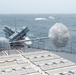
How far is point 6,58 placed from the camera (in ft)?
18.1

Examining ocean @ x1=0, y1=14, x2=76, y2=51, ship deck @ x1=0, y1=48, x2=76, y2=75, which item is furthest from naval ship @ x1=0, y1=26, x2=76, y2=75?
ocean @ x1=0, y1=14, x2=76, y2=51

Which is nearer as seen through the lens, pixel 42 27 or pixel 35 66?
pixel 35 66

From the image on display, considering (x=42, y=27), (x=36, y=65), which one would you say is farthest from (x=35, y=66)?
(x=42, y=27)

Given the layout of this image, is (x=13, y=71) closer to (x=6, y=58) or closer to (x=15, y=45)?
(x=6, y=58)

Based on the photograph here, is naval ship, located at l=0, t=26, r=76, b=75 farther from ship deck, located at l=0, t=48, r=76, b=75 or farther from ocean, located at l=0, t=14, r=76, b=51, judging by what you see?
ocean, located at l=0, t=14, r=76, b=51

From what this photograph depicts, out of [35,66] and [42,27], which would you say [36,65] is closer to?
[35,66]

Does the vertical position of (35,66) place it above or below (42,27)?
above

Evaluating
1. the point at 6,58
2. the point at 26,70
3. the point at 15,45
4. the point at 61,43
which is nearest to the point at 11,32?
the point at 15,45

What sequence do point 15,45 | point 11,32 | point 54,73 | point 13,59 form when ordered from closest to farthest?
1. point 54,73
2. point 13,59
3. point 15,45
4. point 11,32

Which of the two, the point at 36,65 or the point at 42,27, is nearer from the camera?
the point at 36,65

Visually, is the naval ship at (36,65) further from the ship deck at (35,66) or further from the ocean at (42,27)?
the ocean at (42,27)

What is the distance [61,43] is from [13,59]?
5.51 metres

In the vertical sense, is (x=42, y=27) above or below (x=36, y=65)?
below

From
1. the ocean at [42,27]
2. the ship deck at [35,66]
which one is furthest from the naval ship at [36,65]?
the ocean at [42,27]
